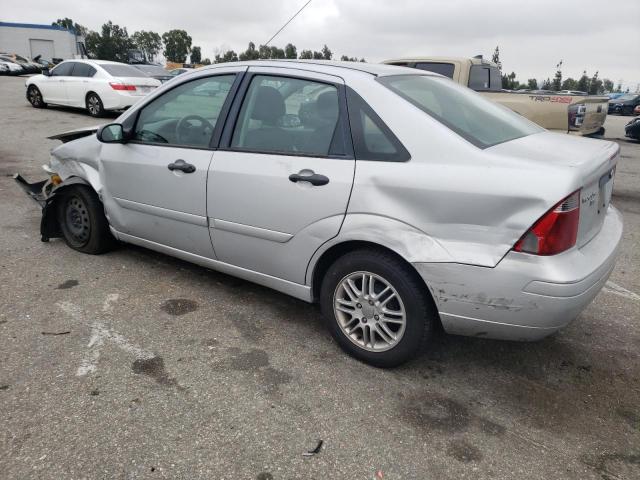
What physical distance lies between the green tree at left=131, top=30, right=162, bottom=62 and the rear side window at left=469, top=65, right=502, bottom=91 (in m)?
115

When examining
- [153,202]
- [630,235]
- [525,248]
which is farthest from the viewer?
[630,235]

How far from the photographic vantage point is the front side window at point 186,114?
11.3 ft

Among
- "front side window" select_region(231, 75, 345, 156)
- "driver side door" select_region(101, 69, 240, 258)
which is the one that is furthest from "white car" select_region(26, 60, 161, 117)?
"front side window" select_region(231, 75, 345, 156)

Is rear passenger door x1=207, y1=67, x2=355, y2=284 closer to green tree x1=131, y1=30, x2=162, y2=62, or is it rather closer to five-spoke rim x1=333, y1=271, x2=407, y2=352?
five-spoke rim x1=333, y1=271, x2=407, y2=352

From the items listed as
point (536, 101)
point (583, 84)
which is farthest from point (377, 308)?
point (583, 84)

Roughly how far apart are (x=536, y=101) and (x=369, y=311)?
5.74m

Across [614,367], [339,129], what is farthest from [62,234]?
[614,367]

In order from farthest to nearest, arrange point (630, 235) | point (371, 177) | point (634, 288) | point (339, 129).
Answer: point (630, 235)
point (634, 288)
point (339, 129)
point (371, 177)

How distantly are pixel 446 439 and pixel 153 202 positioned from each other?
8.26 feet

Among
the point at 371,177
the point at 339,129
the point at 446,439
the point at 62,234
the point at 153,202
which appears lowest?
the point at 446,439

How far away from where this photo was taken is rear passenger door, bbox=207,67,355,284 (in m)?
2.84

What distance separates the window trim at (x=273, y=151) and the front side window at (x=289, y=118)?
16mm

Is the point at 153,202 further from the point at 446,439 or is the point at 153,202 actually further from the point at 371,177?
the point at 446,439

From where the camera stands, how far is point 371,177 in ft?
8.77
